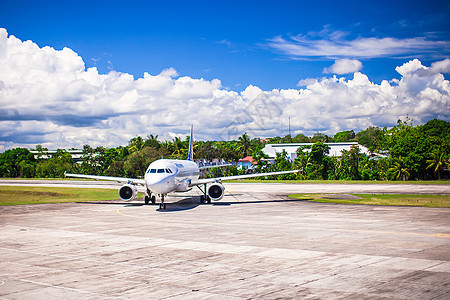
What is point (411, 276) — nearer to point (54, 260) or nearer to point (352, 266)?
point (352, 266)

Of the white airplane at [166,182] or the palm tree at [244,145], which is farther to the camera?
the palm tree at [244,145]

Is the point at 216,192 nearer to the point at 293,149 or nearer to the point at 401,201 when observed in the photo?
the point at 401,201

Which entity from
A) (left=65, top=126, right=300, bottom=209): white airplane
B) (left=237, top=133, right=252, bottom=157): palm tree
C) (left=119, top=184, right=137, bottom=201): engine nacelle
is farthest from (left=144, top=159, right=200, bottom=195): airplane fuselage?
(left=237, top=133, right=252, bottom=157): palm tree

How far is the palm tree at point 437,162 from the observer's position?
83.2 m

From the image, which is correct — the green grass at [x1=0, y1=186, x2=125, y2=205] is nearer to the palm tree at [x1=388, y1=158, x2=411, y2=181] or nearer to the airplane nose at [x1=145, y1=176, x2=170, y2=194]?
the airplane nose at [x1=145, y1=176, x2=170, y2=194]

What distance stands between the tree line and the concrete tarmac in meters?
65.0

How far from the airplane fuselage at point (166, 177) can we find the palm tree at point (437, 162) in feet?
214

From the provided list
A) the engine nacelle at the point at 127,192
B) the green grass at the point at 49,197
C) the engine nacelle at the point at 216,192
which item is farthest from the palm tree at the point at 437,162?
the engine nacelle at the point at 127,192

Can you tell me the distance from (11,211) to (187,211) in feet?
47.3

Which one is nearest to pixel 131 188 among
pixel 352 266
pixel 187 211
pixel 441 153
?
pixel 187 211

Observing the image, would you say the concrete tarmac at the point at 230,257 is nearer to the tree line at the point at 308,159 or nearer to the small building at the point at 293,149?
the tree line at the point at 308,159

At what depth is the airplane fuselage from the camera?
32.4m

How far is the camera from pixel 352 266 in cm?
1312

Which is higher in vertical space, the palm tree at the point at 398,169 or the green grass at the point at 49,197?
the palm tree at the point at 398,169
